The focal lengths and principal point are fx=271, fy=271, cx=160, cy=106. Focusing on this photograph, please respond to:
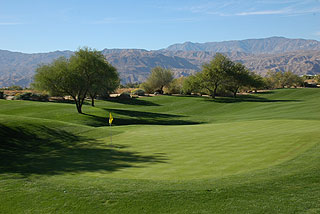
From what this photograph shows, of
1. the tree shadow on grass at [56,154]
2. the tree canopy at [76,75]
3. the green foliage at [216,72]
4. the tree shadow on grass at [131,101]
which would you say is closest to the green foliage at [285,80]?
the green foliage at [216,72]

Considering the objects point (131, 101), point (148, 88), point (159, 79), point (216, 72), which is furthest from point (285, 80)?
point (131, 101)

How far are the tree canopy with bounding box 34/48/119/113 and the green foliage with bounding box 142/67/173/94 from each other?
40886mm

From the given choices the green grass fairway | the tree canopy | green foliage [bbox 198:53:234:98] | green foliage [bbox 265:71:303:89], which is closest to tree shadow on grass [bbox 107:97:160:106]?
green foliage [bbox 198:53:234:98]

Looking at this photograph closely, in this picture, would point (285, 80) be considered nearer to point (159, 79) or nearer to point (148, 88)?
point (159, 79)

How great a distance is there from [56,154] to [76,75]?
25.7 metres

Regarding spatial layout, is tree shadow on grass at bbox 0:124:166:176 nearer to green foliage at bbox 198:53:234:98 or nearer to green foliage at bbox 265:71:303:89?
green foliage at bbox 198:53:234:98

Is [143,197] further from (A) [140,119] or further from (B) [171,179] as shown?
(A) [140,119]

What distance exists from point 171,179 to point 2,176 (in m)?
6.38

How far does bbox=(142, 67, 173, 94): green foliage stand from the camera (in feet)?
289

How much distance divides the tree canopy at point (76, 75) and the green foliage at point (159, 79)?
40.9m

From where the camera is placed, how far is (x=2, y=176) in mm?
10148

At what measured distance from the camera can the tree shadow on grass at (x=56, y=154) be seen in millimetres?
11914

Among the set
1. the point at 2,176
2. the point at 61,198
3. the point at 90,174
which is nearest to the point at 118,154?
the point at 90,174

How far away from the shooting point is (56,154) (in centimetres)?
1564
